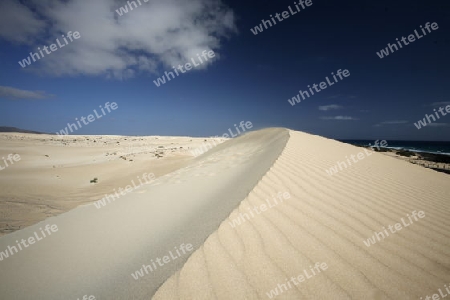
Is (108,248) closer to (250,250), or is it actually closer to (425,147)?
(250,250)

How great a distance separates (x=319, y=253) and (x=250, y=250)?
24.9 inches

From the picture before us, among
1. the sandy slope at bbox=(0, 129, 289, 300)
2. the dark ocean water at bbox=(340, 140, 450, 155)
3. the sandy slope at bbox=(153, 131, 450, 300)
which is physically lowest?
the dark ocean water at bbox=(340, 140, 450, 155)

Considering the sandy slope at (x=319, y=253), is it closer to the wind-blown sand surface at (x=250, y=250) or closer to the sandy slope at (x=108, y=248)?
the wind-blown sand surface at (x=250, y=250)

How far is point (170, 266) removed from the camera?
1.83 m

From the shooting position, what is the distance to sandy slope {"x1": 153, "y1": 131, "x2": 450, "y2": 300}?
5.19 feet

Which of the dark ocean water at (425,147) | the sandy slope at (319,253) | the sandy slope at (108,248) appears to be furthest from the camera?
the dark ocean water at (425,147)

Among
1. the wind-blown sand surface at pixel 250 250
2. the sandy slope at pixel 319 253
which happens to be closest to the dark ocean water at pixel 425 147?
the sandy slope at pixel 319 253

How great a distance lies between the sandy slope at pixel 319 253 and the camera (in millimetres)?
1583

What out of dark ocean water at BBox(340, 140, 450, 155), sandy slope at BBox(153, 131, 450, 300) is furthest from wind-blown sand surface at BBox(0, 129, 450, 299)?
dark ocean water at BBox(340, 140, 450, 155)

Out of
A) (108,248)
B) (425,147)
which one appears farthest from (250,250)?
(425,147)

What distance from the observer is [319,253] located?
1.94 meters

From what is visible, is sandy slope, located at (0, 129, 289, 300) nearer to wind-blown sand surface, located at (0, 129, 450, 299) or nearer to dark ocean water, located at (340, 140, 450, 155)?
wind-blown sand surface, located at (0, 129, 450, 299)

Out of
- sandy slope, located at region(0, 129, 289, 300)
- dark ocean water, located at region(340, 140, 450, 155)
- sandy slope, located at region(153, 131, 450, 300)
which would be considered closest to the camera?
sandy slope, located at region(153, 131, 450, 300)

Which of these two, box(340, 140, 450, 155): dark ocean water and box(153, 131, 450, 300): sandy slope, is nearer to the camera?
box(153, 131, 450, 300): sandy slope
